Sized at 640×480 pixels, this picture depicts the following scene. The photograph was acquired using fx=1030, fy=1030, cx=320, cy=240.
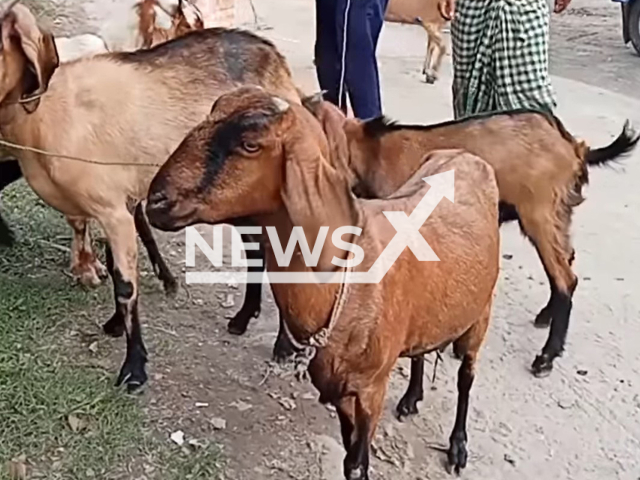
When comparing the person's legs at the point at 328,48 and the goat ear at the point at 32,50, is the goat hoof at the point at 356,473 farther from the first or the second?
the person's legs at the point at 328,48

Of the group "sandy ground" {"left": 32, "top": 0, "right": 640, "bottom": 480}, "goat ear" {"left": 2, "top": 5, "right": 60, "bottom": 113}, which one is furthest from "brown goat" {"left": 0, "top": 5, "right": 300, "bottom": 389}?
"sandy ground" {"left": 32, "top": 0, "right": 640, "bottom": 480}

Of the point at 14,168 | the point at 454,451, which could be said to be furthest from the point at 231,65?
the point at 454,451

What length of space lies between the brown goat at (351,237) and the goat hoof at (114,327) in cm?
135

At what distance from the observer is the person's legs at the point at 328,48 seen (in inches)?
189

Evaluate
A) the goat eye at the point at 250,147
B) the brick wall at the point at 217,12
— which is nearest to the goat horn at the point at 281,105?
the goat eye at the point at 250,147

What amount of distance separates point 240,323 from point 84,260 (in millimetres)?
783

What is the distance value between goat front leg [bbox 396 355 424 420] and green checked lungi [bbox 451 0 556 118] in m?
1.30

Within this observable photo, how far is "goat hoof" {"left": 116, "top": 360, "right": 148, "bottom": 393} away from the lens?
375cm

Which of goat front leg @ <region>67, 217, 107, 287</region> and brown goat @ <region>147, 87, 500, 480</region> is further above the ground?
brown goat @ <region>147, 87, 500, 480</region>

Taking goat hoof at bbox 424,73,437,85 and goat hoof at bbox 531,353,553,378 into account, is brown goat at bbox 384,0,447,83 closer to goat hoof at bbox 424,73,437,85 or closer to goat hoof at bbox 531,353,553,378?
goat hoof at bbox 424,73,437,85

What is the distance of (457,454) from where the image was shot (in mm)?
3416

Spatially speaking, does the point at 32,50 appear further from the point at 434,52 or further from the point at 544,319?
the point at 434,52

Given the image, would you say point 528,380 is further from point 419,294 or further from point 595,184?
point 595,184

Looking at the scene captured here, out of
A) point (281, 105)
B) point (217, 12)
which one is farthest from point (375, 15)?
point (217, 12)
